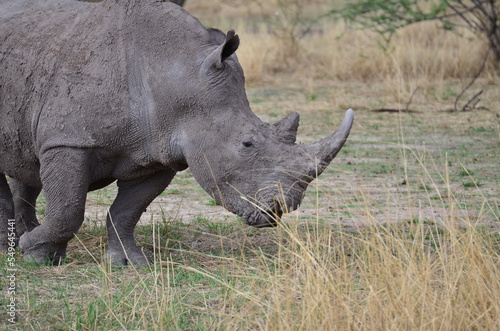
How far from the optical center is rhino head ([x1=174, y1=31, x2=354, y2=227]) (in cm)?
514

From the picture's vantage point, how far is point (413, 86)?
1365 centimetres

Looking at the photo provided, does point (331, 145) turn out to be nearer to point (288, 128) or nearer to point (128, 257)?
point (288, 128)

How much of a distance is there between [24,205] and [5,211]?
0.35m

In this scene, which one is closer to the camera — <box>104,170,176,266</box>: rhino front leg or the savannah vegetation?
the savannah vegetation

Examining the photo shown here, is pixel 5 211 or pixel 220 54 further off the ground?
pixel 220 54

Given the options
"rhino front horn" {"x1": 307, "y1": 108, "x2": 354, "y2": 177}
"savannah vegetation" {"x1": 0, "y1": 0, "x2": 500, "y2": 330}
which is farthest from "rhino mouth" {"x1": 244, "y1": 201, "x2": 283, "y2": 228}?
"rhino front horn" {"x1": 307, "y1": 108, "x2": 354, "y2": 177}

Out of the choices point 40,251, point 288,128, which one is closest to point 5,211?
point 40,251

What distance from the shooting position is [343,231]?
655 centimetres

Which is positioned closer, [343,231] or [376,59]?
[343,231]

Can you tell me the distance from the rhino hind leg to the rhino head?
1.51 m

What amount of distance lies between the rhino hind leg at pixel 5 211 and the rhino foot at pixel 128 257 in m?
0.79

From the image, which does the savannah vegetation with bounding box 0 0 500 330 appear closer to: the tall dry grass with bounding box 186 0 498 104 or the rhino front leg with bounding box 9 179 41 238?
the tall dry grass with bounding box 186 0 498 104

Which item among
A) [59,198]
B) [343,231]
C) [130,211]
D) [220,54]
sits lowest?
[343,231]

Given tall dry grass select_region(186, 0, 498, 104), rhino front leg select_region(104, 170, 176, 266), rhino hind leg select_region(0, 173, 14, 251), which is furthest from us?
tall dry grass select_region(186, 0, 498, 104)
